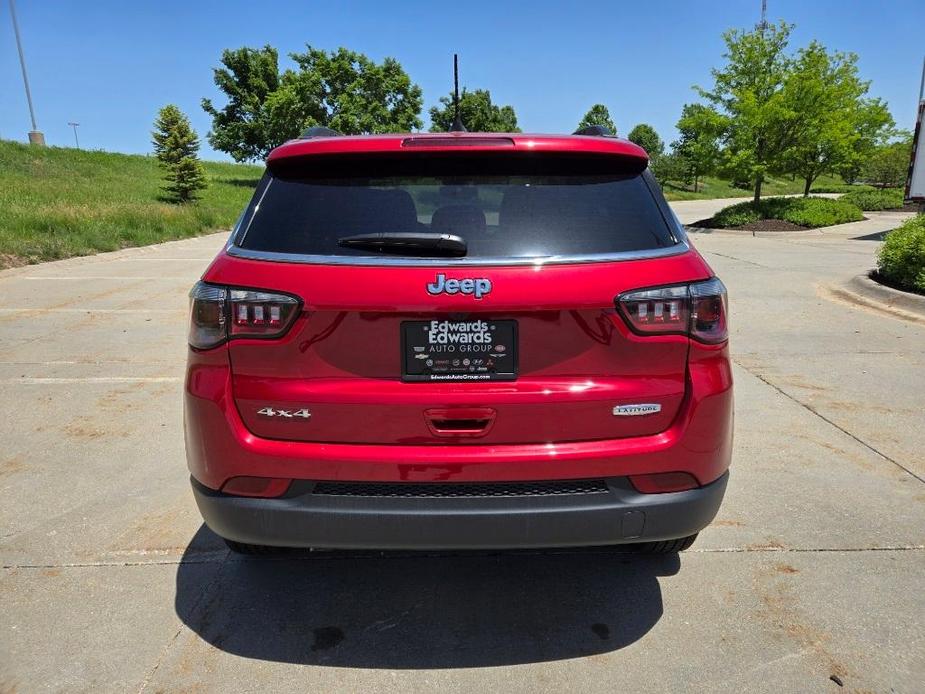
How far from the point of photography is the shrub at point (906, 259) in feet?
29.1

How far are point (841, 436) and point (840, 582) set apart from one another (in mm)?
1897

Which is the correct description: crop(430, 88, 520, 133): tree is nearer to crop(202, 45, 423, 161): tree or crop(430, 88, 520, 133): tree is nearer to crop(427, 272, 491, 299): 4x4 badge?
crop(202, 45, 423, 161): tree

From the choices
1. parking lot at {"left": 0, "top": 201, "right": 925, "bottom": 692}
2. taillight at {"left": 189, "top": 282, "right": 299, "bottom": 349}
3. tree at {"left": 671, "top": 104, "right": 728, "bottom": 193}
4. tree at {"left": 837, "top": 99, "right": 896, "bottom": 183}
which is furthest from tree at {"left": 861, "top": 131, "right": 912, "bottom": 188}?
taillight at {"left": 189, "top": 282, "right": 299, "bottom": 349}

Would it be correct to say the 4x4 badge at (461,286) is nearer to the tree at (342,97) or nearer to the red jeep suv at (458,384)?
the red jeep suv at (458,384)

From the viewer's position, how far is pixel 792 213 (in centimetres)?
2350

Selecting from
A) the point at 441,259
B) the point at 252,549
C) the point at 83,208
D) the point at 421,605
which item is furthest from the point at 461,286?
the point at 83,208

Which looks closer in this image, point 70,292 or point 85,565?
point 85,565

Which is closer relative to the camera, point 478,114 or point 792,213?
point 792,213

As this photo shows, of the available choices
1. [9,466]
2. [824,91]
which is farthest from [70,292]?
[824,91]

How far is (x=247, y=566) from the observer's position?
116 inches

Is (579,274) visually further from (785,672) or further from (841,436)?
(841,436)

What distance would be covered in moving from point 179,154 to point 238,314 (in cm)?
3463

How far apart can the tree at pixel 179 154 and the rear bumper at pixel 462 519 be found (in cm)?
3368

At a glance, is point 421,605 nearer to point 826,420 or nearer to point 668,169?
point 826,420
